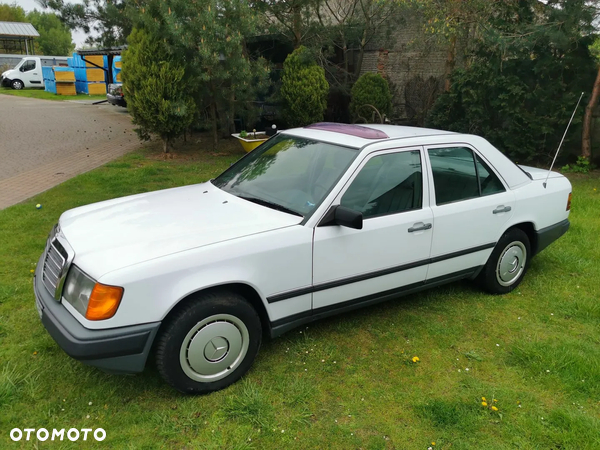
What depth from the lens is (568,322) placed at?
4129 millimetres

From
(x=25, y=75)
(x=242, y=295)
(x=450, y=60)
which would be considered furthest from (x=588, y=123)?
(x=25, y=75)

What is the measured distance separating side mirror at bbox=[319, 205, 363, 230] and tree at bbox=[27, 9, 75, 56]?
6018cm

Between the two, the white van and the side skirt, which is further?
the white van

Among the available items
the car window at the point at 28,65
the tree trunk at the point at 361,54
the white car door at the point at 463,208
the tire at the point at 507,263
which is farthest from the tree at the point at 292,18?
the car window at the point at 28,65

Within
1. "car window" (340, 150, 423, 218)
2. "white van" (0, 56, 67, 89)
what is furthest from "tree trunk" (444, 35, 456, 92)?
"white van" (0, 56, 67, 89)

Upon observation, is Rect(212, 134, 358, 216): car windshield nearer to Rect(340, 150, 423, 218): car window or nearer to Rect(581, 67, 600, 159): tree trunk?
Rect(340, 150, 423, 218): car window

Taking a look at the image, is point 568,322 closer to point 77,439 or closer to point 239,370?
point 239,370

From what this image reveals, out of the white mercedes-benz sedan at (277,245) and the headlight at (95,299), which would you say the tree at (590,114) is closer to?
the white mercedes-benz sedan at (277,245)

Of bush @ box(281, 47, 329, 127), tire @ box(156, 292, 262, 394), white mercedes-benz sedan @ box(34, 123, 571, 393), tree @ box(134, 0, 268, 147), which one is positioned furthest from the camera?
bush @ box(281, 47, 329, 127)

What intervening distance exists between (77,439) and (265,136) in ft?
29.1

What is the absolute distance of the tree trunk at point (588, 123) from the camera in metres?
8.88

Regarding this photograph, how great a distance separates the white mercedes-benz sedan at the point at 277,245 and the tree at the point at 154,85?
6282 mm

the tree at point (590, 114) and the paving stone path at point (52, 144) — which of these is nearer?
the paving stone path at point (52, 144)

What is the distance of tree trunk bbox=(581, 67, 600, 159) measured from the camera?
8883 mm
